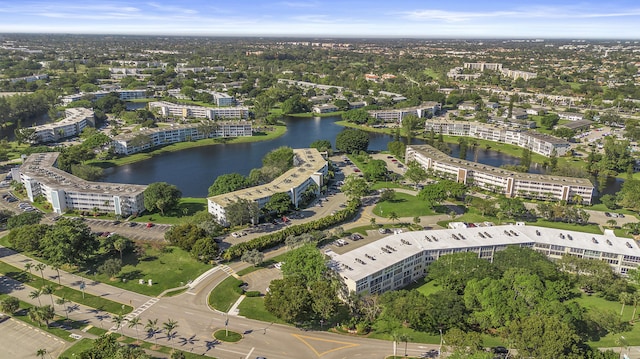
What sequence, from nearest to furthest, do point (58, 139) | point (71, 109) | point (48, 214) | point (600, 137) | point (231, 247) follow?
point (231, 247), point (48, 214), point (58, 139), point (600, 137), point (71, 109)

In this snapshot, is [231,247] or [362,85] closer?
[231,247]

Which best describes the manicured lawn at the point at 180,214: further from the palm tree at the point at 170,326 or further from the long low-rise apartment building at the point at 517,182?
the long low-rise apartment building at the point at 517,182

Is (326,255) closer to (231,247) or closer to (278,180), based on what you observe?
(231,247)

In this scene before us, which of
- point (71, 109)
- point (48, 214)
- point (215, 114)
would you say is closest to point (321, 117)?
point (215, 114)

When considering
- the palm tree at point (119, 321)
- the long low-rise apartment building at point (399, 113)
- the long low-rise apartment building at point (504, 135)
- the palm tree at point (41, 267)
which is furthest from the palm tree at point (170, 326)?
the long low-rise apartment building at point (399, 113)

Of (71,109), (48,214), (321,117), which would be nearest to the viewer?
(48,214)

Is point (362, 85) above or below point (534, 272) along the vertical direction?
above

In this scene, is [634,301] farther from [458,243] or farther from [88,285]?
[88,285]

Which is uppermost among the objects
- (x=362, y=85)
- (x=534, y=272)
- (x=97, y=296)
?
(x=362, y=85)
